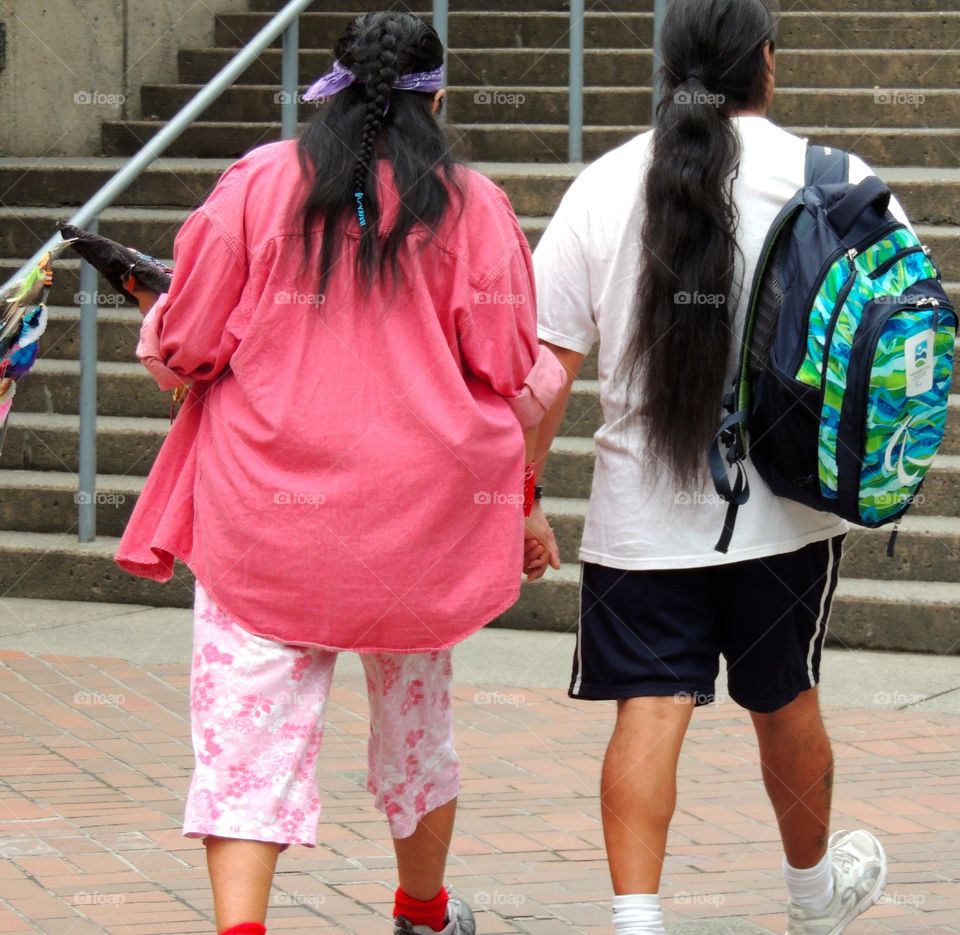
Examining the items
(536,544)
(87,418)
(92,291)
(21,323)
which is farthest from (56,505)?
(536,544)

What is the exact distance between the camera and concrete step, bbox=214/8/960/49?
887 centimetres

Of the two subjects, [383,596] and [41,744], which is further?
[41,744]

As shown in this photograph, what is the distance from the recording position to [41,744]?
4.85m

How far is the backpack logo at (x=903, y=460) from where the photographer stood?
3023 mm

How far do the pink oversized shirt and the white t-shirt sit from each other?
0.26 m

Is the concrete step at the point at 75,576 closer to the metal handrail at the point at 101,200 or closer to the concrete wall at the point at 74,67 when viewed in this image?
the metal handrail at the point at 101,200

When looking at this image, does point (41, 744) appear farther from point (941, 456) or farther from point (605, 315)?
point (941, 456)

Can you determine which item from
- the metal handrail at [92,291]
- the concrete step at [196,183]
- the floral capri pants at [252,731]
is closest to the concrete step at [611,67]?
the concrete step at [196,183]

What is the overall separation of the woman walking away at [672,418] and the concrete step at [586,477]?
3.20 meters

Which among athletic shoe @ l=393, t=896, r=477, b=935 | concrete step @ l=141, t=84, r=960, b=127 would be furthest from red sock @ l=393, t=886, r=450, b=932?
concrete step @ l=141, t=84, r=960, b=127

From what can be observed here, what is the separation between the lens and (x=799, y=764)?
3354 mm

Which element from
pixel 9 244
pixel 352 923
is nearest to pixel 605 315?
pixel 352 923

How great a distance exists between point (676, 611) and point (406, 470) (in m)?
0.60

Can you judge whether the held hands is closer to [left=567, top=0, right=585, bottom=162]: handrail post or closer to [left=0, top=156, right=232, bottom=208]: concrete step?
[left=567, top=0, right=585, bottom=162]: handrail post
